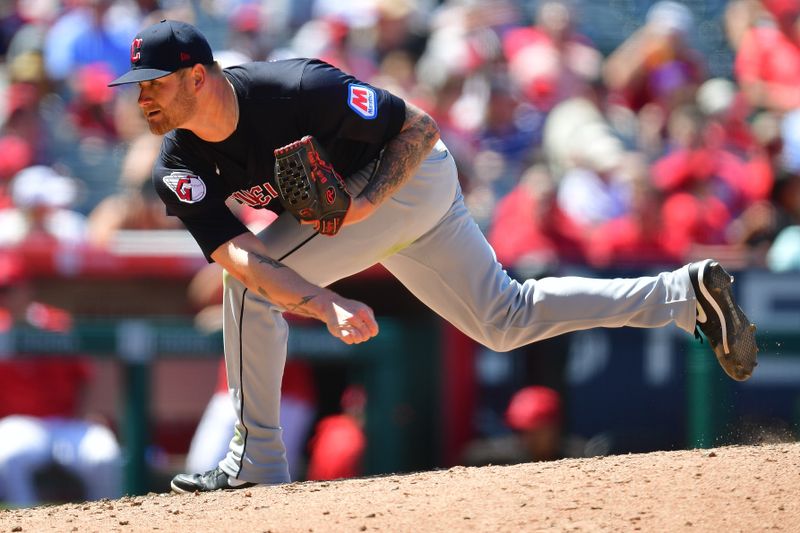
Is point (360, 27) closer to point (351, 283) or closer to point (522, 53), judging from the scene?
point (522, 53)

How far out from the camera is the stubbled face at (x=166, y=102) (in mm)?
3688

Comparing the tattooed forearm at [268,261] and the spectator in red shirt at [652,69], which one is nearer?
the tattooed forearm at [268,261]

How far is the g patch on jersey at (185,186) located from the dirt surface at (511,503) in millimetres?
941

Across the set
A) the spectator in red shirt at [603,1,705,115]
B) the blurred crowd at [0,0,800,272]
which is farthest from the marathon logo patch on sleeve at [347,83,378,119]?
the spectator in red shirt at [603,1,705,115]

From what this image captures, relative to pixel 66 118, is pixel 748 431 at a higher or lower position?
lower

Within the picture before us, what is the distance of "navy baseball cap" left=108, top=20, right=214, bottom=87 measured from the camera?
367 centimetres

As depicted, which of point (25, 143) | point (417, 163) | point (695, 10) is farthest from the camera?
point (695, 10)

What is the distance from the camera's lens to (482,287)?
4.14 m

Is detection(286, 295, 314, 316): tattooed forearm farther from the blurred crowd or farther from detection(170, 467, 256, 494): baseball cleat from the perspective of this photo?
the blurred crowd

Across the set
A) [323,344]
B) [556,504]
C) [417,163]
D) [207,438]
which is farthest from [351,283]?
[556,504]

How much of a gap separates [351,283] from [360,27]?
→ 9.24 feet

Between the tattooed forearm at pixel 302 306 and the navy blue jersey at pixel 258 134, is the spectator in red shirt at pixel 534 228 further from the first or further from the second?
the tattooed forearm at pixel 302 306

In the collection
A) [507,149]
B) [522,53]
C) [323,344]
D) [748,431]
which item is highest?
[522,53]

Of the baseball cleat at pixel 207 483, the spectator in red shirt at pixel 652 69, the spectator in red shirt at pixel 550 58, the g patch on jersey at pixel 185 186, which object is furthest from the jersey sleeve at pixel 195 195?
the spectator in red shirt at pixel 652 69
